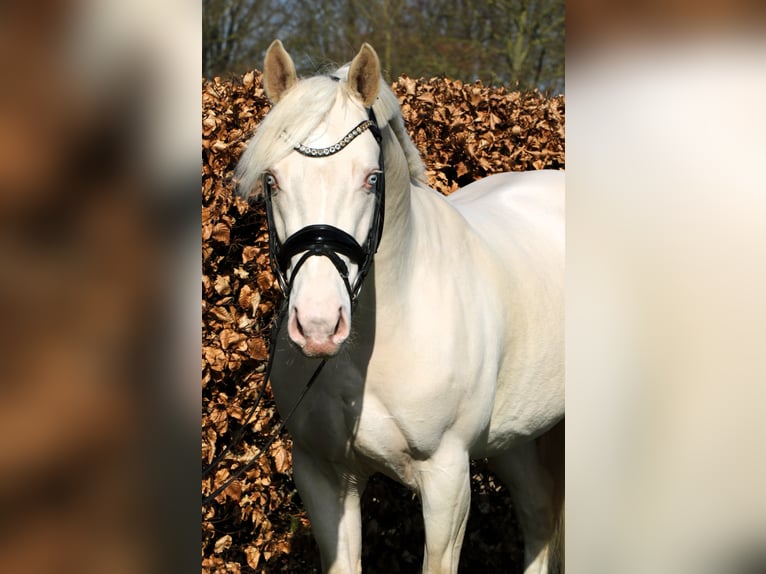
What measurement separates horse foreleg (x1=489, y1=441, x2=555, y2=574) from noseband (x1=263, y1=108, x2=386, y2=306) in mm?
1867

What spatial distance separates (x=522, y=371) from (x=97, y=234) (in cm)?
273

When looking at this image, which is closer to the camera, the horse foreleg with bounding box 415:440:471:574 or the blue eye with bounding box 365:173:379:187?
the blue eye with bounding box 365:173:379:187

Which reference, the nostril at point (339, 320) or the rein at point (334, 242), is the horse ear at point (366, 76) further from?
the nostril at point (339, 320)

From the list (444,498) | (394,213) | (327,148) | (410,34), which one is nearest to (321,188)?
(327,148)

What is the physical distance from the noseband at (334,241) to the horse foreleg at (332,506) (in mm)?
808

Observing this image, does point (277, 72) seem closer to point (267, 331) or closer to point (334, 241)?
point (334, 241)

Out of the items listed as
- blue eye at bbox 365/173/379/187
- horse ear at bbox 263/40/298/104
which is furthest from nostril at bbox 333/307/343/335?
horse ear at bbox 263/40/298/104

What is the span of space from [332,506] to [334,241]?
3.61ft

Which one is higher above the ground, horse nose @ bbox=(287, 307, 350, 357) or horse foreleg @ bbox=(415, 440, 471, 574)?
horse nose @ bbox=(287, 307, 350, 357)

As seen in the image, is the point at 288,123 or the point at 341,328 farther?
the point at 288,123

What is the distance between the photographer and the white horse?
7.47ft

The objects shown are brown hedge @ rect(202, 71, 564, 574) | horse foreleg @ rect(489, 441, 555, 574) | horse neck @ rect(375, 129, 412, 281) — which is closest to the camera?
horse neck @ rect(375, 129, 412, 281)

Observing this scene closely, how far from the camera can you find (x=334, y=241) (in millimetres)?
2217

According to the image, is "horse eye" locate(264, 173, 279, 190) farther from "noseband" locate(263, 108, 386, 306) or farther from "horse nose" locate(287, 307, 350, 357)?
"horse nose" locate(287, 307, 350, 357)
